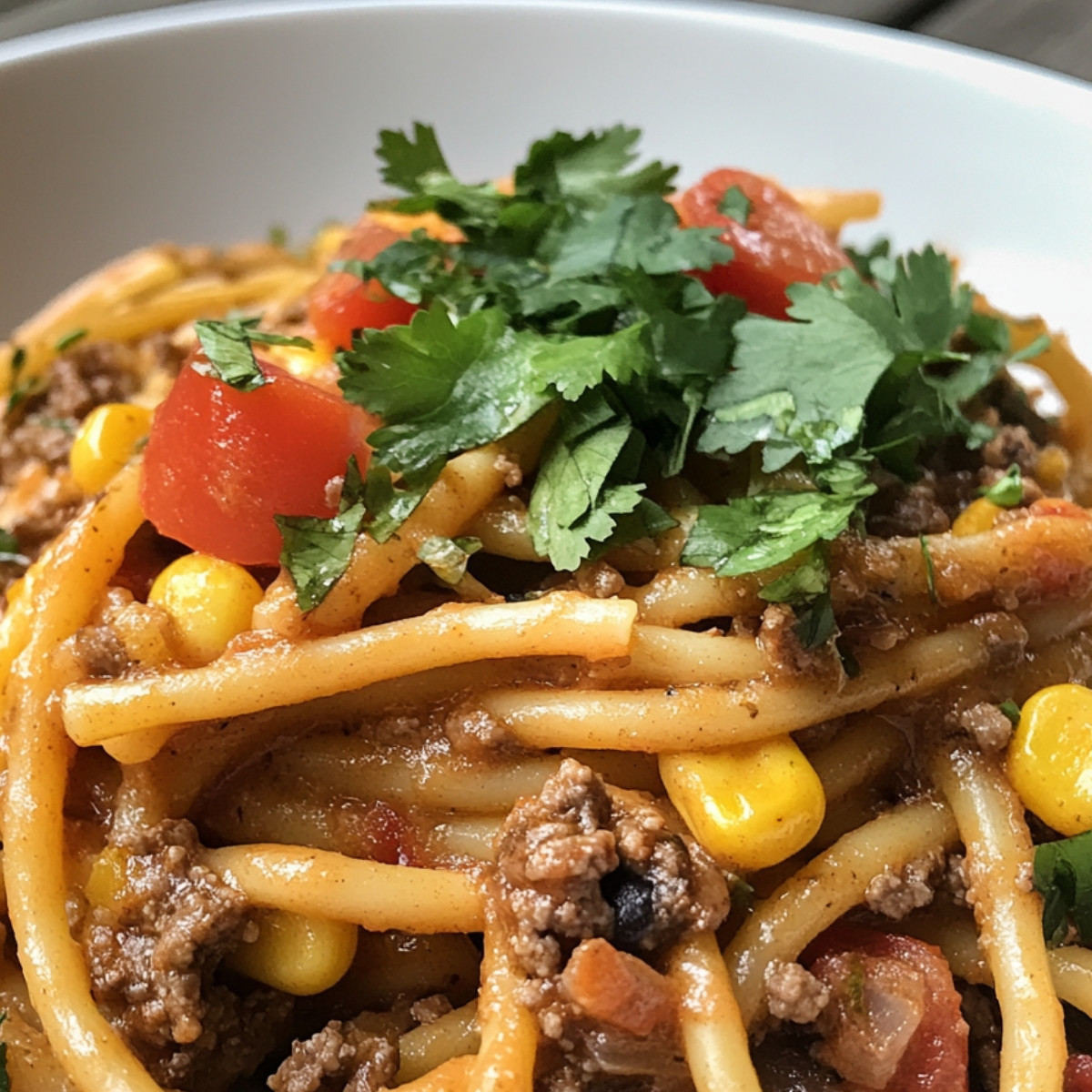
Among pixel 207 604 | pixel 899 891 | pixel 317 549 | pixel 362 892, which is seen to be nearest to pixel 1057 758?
pixel 899 891

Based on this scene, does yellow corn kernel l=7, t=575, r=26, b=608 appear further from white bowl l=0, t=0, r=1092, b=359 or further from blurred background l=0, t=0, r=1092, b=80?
blurred background l=0, t=0, r=1092, b=80

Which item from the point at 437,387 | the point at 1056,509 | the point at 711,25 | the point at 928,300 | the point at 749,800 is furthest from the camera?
the point at 711,25

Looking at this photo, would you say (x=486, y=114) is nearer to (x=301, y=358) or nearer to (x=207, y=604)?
(x=301, y=358)

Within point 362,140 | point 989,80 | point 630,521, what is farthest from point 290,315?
point 989,80

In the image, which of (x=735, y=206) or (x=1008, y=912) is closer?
(x=1008, y=912)

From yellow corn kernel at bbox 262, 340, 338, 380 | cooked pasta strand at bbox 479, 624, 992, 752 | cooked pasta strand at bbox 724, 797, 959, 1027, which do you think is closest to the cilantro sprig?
cooked pasta strand at bbox 479, 624, 992, 752

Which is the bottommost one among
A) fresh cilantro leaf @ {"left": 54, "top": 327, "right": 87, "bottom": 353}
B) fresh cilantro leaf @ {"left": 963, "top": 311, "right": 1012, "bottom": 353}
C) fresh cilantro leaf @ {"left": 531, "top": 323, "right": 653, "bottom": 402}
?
fresh cilantro leaf @ {"left": 54, "top": 327, "right": 87, "bottom": 353}
